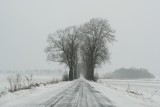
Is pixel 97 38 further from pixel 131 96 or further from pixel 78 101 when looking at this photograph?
pixel 78 101

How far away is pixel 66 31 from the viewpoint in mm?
66938

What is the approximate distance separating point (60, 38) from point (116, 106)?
52.4 meters

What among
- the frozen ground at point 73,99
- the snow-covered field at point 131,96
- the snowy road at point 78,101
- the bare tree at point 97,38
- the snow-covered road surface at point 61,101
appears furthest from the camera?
the bare tree at point 97,38

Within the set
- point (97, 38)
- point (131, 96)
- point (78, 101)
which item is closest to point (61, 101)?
point (78, 101)

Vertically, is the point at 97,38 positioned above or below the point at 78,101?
above

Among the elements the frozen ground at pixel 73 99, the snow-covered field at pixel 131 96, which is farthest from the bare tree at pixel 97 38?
the frozen ground at pixel 73 99

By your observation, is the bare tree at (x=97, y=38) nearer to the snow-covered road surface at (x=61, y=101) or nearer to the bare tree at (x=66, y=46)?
the bare tree at (x=66, y=46)

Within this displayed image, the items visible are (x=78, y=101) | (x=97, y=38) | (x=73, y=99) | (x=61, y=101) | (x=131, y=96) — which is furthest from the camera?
(x=97, y=38)

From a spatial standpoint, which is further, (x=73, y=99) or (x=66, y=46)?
(x=66, y=46)

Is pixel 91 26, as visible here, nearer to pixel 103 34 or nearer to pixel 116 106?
pixel 103 34

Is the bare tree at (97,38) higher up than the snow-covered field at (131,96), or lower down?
higher up

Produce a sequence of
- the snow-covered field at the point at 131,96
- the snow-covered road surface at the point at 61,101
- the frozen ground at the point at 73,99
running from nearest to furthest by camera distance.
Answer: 1. the snow-covered road surface at the point at 61,101
2. the frozen ground at the point at 73,99
3. the snow-covered field at the point at 131,96

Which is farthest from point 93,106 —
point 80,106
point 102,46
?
point 102,46

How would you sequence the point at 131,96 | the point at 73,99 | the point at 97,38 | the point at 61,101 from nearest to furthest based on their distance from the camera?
the point at 61,101, the point at 73,99, the point at 131,96, the point at 97,38
